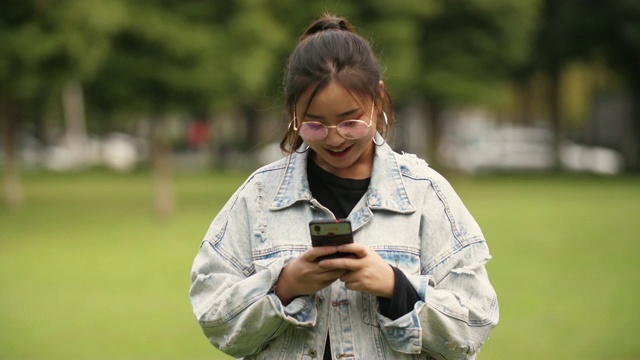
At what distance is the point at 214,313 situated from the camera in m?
2.85

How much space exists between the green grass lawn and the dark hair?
5656mm

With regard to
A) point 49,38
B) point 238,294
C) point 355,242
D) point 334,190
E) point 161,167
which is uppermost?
point 49,38

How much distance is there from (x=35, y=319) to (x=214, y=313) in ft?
25.9

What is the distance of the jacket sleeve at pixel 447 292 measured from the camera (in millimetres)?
2740

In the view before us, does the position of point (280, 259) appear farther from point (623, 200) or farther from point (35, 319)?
point (623, 200)

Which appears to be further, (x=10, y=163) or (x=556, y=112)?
(x=556, y=112)

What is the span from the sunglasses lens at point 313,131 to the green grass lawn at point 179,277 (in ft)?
19.1

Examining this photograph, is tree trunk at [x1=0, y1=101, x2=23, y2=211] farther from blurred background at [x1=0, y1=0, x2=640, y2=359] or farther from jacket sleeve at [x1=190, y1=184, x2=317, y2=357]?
jacket sleeve at [x1=190, y1=184, x2=317, y2=357]

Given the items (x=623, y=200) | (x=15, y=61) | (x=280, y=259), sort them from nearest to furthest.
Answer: (x=280, y=259) → (x=15, y=61) → (x=623, y=200)

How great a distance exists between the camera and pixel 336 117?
9.21ft

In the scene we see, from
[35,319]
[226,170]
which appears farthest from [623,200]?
[226,170]

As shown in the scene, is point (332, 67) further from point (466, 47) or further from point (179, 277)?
point (466, 47)

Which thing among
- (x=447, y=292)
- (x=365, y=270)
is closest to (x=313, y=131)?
(x=365, y=270)

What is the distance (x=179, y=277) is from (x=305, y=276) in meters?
10.4
